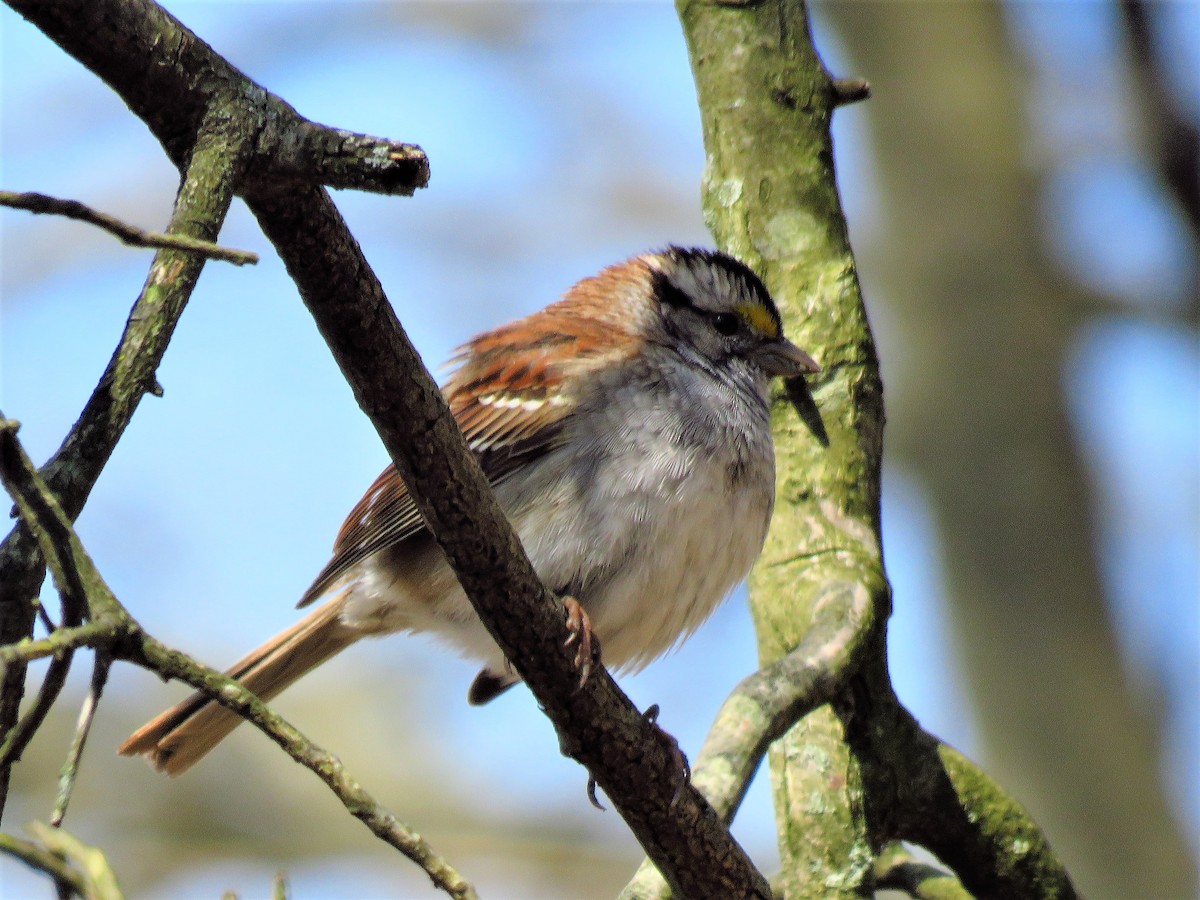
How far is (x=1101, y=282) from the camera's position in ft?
31.7

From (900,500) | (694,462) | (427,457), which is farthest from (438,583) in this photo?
(900,500)

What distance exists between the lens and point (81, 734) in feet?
5.58

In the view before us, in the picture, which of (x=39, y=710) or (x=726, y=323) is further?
(x=726, y=323)

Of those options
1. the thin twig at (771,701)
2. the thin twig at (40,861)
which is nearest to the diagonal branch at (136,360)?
the thin twig at (40,861)

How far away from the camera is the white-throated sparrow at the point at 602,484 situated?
3.97m

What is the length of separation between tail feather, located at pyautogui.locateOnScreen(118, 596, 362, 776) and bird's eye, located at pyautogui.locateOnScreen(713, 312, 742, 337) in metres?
1.59

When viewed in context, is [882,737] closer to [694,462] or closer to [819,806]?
[819,806]

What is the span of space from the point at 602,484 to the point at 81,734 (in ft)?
7.81

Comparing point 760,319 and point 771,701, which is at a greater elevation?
point 760,319

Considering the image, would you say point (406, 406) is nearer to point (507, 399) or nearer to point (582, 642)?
point (582, 642)

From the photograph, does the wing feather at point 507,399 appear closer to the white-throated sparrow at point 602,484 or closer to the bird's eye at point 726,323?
the white-throated sparrow at point 602,484

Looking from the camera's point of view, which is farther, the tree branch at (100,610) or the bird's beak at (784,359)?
the bird's beak at (784,359)

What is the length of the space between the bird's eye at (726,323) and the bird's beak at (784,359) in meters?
0.18

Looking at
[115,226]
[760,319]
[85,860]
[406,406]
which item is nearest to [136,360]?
[115,226]
